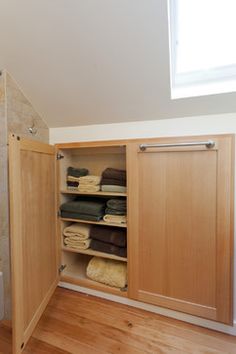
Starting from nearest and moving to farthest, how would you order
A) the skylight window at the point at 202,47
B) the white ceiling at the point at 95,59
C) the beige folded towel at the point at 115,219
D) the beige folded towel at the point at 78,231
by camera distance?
the white ceiling at the point at 95,59
the skylight window at the point at 202,47
the beige folded towel at the point at 115,219
the beige folded towel at the point at 78,231

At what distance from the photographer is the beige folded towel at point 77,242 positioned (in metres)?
1.64

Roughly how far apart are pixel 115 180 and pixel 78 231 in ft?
1.76

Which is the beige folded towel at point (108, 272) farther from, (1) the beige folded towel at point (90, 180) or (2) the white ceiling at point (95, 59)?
(2) the white ceiling at point (95, 59)

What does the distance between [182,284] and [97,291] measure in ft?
2.28

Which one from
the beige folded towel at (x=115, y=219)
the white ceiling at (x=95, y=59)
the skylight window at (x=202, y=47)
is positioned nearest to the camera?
the white ceiling at (x=95, y=59)

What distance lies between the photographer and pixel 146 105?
137 cm

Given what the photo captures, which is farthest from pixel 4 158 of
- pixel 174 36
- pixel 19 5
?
pixel 174 36

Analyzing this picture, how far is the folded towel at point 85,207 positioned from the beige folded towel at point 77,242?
245 mm

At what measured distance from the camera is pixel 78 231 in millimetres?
1649

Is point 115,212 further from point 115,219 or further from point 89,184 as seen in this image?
point 89,184

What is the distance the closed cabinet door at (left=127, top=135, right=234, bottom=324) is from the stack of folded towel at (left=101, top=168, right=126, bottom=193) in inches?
5.9

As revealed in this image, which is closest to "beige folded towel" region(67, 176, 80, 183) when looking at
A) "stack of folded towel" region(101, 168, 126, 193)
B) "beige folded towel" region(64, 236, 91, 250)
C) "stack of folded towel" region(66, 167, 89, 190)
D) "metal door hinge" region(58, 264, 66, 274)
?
"stack of folded towel" region(66, 167, 89, 190)

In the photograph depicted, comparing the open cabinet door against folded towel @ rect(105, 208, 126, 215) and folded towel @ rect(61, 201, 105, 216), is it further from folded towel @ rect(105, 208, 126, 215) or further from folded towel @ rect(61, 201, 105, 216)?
folded towel @ rect(105, 208, 126, 215)

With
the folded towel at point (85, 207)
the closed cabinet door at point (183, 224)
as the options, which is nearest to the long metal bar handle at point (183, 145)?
the closed cabinet door at point (183, 224)
